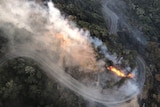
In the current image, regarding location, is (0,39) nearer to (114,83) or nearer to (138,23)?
(114,83)

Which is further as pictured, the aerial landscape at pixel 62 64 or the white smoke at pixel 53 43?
the white smoke at pixel 53 43

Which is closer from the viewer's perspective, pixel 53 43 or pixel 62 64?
pixel 62 64

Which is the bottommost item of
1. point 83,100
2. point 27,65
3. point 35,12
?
point 83,100

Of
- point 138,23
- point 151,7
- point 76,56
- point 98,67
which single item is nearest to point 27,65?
point 76,56

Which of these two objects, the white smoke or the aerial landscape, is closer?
the aerial landscape

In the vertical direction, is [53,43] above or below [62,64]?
above
